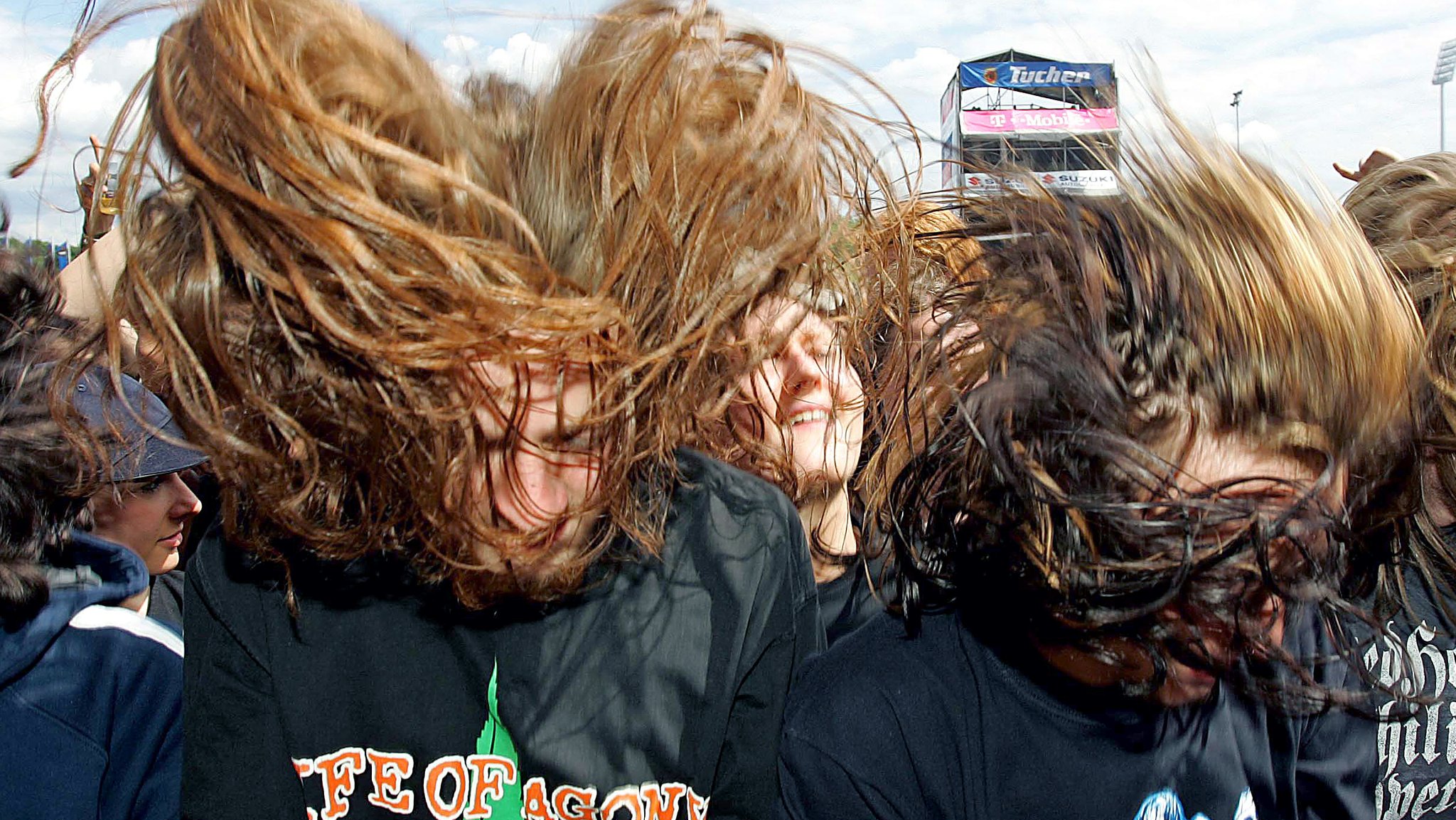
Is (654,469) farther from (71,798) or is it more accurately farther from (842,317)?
(71,798)

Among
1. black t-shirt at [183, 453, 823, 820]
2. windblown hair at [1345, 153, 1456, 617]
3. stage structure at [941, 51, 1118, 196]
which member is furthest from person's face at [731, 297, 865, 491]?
windblown hair at [1345, 153, 1456, 617]

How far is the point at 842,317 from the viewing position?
4.75 feet

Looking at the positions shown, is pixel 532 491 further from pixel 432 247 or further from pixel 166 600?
pixel 166 600

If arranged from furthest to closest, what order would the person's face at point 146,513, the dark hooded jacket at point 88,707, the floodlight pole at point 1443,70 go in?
the floodlight pole at point 1443,70 → the person's face at point 146,513 → the dark hooded jacket at point 88,707

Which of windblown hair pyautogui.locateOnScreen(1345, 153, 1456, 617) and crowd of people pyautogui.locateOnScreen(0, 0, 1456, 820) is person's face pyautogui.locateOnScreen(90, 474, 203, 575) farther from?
windblown hair pyautogui.locateOnScreen(1345, 153, 1456, 617)

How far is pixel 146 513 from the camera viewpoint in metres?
2.17

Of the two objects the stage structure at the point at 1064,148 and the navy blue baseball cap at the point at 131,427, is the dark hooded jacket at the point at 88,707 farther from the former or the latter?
the stage structure at the point at 1064,148

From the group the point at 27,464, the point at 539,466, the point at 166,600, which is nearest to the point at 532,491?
the point at 539,466

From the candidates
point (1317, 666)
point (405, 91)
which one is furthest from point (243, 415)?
point (1317, 666)

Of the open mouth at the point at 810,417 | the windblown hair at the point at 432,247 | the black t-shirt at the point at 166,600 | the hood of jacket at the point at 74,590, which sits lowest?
the black t-shirt at the point at 166,600

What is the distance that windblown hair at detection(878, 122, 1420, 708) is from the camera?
951mm

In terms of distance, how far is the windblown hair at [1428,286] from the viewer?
49.2 inches

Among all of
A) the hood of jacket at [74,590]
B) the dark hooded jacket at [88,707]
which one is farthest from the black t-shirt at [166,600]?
the dark hooded jacket at [88,707]

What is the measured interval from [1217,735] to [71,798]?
1632 mm
